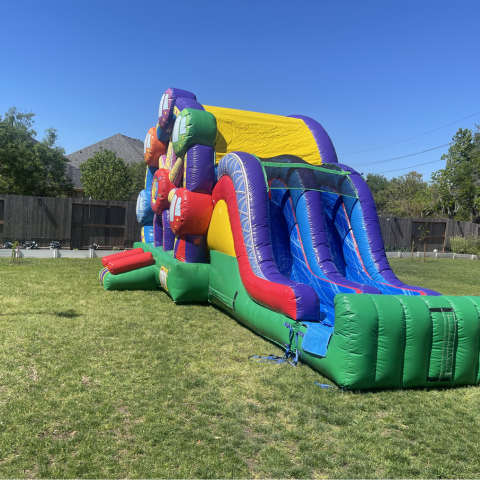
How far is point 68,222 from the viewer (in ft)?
45.5

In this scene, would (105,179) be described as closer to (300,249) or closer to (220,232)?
(220,232)

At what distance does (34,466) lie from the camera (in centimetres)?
242

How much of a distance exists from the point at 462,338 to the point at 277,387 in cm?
166

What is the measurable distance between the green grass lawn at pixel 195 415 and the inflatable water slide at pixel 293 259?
0.96 feet

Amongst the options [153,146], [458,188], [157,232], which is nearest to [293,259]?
[157,232]

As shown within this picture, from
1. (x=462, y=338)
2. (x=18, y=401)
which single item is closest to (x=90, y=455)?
(x=18, y=401)

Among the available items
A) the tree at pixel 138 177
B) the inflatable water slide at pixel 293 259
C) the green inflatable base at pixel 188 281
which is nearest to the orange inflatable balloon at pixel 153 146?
the inflatable water slide at pixel 293 259

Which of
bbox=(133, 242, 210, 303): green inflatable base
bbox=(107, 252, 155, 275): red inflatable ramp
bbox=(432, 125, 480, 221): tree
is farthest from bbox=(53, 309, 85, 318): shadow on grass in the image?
bbox=(432, 125, 480, 221): tree

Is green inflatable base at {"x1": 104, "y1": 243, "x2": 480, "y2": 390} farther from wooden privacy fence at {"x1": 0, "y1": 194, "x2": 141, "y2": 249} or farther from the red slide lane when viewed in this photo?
wooden privacy fence at {"x1": 0, "y1": 194, "x2": 141, "y2": 249}

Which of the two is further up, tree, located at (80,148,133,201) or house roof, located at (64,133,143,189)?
house roof, located at (64,133,143,189)

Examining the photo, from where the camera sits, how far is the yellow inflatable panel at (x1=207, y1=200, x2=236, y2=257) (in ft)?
19.2

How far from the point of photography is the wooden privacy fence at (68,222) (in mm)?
13266

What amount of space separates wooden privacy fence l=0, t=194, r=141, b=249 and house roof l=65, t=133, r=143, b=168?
994 inches

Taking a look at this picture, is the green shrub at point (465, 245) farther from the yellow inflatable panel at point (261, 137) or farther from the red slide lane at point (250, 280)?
the red slide lane at point (250, 280)
